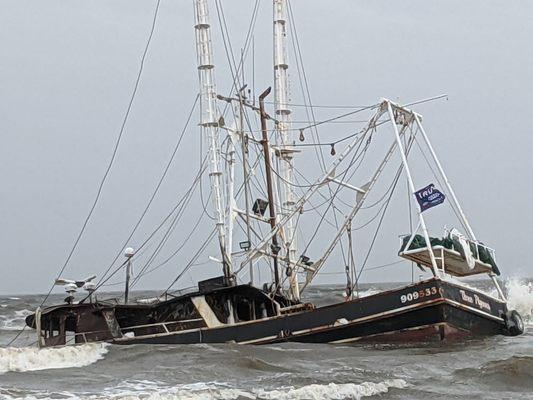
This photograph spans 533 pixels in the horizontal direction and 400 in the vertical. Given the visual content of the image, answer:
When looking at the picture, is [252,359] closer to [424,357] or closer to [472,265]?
[424,357]

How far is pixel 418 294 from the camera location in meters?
23.0

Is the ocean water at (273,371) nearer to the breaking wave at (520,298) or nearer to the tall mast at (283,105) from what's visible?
the tall mast at (283,105)

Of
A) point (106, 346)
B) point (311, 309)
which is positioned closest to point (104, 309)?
point (106, 346)

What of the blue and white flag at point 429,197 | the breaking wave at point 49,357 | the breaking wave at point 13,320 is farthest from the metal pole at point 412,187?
the breaking wave at point 13,320

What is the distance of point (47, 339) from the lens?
25.9m

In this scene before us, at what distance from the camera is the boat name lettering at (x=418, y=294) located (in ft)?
74.9

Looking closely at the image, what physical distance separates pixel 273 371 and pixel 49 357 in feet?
24.8

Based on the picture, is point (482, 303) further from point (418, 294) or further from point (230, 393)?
point (230, 393)

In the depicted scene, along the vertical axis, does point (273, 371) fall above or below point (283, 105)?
below

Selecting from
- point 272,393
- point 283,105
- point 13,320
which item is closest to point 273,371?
point 272,393

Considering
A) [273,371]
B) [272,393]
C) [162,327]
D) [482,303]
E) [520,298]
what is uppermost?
[520,298]

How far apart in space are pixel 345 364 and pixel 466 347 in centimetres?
467

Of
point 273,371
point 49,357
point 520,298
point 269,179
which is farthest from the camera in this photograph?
point 520,298

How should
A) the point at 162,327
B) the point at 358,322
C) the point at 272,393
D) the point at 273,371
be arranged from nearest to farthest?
the point at 272,393 < the point at 273,371 < the point at 358,322 < the point at 162,327
